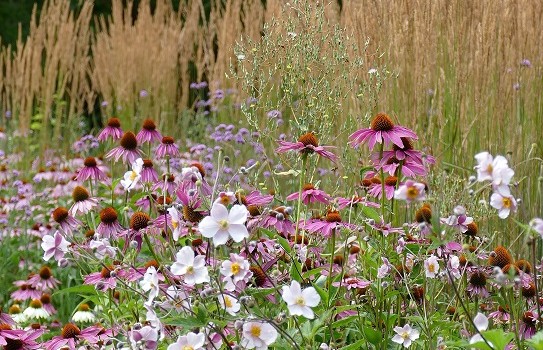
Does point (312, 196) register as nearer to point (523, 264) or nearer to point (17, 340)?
point (523, 264)

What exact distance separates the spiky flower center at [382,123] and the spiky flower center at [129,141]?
2.91ft

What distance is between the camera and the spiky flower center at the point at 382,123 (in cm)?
198

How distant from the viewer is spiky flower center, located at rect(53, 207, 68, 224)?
223 centimetres

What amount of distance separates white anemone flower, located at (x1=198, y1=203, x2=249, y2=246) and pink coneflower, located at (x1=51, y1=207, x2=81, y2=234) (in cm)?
83

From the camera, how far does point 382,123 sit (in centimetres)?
199

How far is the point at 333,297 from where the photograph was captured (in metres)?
1.81

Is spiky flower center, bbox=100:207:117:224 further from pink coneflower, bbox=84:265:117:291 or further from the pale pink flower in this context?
the pale pink flower

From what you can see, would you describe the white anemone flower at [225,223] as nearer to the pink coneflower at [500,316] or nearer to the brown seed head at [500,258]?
the brown seed head at [500,258]

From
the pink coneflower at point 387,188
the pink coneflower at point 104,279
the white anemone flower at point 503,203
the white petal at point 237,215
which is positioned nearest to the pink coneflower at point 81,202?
the pink coneflower at point 104,279

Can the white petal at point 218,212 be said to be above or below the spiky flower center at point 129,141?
Result: above

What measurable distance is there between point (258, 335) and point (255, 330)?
0.01 metres

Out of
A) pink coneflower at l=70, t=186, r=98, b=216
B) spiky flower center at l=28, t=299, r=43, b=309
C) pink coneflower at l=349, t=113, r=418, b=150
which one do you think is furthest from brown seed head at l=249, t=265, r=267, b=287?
spiky flower center at l=28, t=299, r=43, b=309

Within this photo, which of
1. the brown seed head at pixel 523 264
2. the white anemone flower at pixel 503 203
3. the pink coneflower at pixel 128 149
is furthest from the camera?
the pink coneflower at pixel 128 149

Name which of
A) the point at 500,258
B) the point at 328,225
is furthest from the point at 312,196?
the point at 500,258
